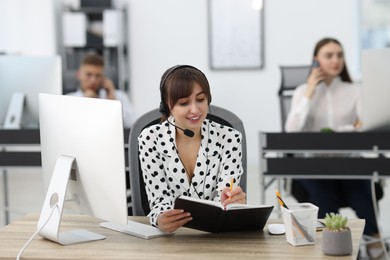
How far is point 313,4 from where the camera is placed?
7332 millimetres

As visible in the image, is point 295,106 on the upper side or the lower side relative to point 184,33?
lower

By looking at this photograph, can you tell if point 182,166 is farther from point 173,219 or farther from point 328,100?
point 328,100

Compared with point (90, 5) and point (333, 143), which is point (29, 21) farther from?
point (333, 143)

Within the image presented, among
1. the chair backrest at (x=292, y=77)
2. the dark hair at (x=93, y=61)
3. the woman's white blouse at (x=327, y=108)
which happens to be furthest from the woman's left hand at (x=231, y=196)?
the dark hair at (x=93, y=61)

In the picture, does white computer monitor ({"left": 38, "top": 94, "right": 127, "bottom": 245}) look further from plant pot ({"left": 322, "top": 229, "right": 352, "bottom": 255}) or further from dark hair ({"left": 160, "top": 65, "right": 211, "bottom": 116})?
plant pot ({"left": 322, "top": 229, "right": 352, "bottom": 255})

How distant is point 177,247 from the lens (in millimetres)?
1976

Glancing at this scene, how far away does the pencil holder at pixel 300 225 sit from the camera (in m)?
1.95

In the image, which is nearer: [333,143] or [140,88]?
[333,143]

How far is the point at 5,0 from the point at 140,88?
1631mm

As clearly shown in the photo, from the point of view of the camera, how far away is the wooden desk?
6.19 feet

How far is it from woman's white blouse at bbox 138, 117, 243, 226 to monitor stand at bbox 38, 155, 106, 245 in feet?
0.93

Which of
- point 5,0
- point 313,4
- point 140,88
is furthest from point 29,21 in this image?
point 313,4

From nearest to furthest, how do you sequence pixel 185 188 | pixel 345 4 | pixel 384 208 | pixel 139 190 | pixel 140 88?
pixel 185 188 < pixel 139 190 < pixel 384 208 < pixel 345 4 < pixel 140 88

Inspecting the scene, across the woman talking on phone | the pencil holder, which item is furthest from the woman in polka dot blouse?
the woman talking on phone
